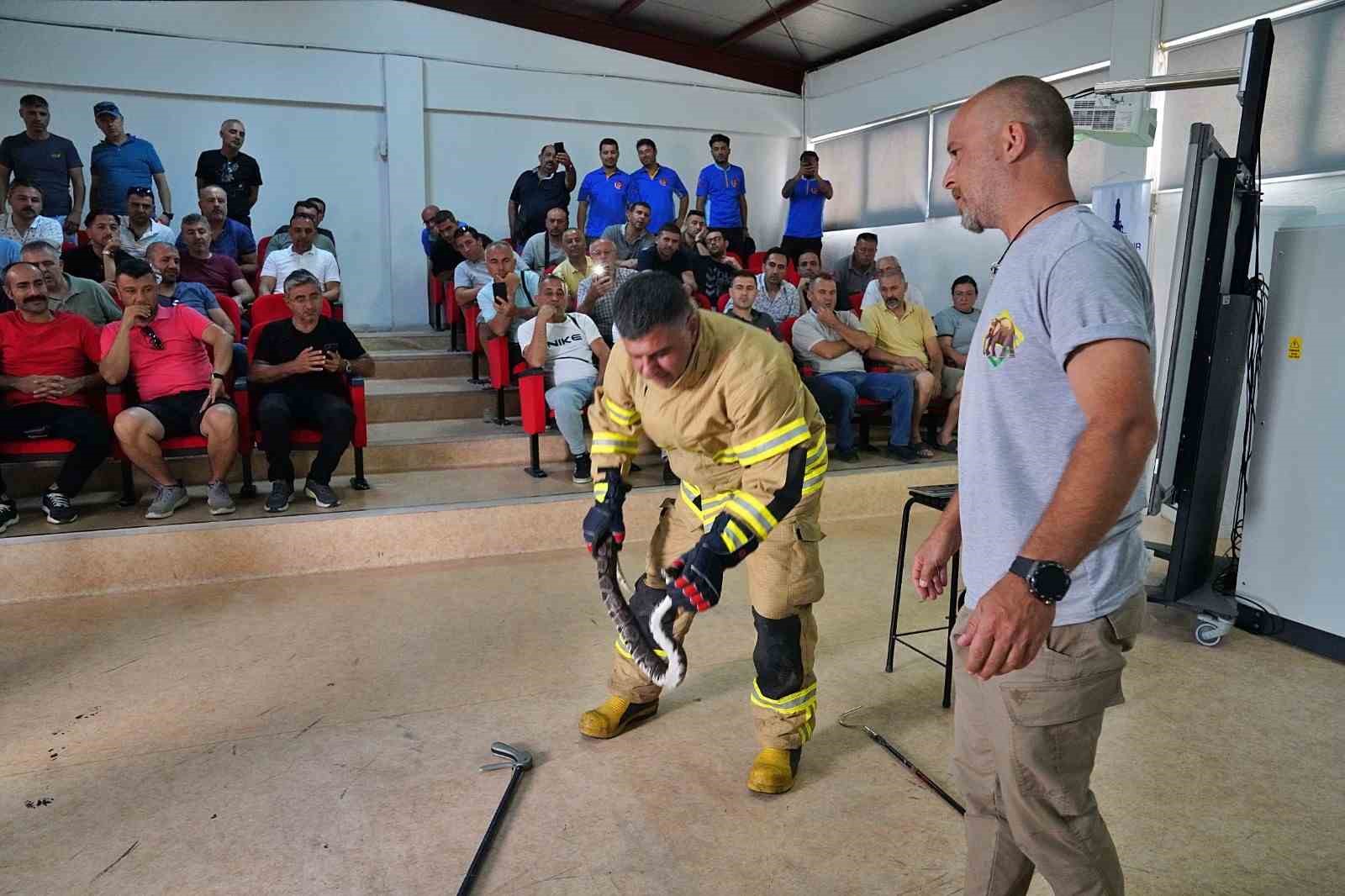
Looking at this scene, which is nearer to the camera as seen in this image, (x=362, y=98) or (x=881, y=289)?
(x=881, y=289)

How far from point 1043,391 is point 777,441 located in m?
0.89

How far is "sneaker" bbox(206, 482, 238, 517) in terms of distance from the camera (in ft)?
13.4

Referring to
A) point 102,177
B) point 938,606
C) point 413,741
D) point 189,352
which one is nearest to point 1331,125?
point 938,606

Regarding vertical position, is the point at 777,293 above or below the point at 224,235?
below

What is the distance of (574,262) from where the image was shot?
20.3 feet

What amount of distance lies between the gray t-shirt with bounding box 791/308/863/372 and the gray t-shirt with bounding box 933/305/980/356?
862mm

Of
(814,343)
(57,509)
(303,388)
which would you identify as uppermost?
(814,343)

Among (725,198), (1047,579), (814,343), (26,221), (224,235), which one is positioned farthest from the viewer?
(725,198)

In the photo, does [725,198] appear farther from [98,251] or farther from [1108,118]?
[98,251]

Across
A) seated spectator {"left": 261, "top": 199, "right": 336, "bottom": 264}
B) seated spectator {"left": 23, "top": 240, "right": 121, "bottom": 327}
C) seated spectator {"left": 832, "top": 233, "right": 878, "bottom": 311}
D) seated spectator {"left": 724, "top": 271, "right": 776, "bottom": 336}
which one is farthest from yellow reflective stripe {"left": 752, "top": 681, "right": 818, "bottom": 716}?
seated spectator {"left": 832, "top": 233, "right": 878, "bottom": 311}

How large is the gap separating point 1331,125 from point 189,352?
22.4 feet

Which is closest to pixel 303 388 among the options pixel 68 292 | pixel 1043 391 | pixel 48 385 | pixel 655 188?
pixel 48 385

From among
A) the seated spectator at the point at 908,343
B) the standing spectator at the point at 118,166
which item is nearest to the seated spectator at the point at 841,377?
the seated spectator at the point at 908,343

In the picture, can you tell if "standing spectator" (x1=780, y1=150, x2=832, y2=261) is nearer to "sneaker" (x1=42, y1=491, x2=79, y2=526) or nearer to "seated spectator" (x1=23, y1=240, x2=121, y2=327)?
"seated spectator" (x1=23, y1=240, x2=121, y2=327)
